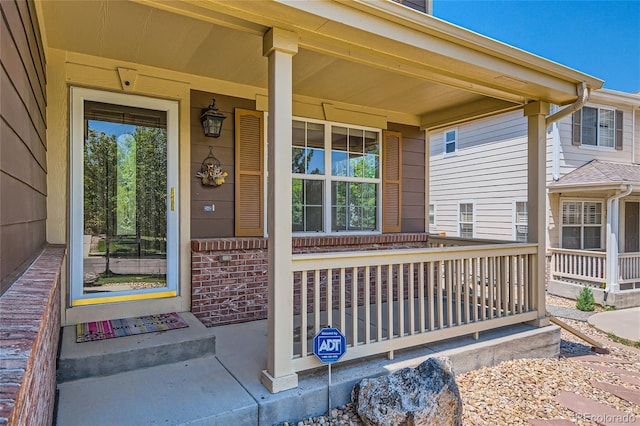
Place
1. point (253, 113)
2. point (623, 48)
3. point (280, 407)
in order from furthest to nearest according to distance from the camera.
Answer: point (623, 48) → point (253, 113) → point (280, 407)

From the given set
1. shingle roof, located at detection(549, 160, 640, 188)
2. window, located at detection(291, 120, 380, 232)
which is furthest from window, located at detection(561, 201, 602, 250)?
window, located at detection(291, 120, 380, 232)

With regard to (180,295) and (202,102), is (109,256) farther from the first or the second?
(202,102)

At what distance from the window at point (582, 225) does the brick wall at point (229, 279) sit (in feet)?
23.2

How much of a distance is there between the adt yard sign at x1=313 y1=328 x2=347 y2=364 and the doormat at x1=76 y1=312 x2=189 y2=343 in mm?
1329

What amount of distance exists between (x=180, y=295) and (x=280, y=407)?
178 cm

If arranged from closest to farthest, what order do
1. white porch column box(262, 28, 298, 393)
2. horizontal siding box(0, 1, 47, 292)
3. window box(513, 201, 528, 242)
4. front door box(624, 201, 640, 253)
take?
horizontal siding box(0, 1, 47, 292) < white porch column box(262, 28, 298, 393) < window box(513, 201, 528, 242) < front door box(624, 201, 640, 253)

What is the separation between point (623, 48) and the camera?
11258mm

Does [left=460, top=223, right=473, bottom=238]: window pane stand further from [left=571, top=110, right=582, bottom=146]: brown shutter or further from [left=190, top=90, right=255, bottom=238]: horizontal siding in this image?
[left=190, top=90, right=255, bottom=238]: horizontal siding

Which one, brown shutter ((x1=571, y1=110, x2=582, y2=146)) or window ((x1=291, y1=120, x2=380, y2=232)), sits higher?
brown shutter ((x1=571, y1=110, x2=582, y2=146))

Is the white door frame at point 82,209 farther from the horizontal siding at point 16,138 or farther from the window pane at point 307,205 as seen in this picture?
the window pane at point 307,205

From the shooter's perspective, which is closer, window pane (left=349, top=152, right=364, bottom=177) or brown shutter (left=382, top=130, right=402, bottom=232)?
window pane (left=349, top=152, right=364, bottom=177)

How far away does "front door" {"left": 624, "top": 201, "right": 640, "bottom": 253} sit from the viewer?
9.09m

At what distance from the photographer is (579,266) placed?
315 inches

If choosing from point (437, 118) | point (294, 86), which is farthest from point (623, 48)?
point (294, 86)
